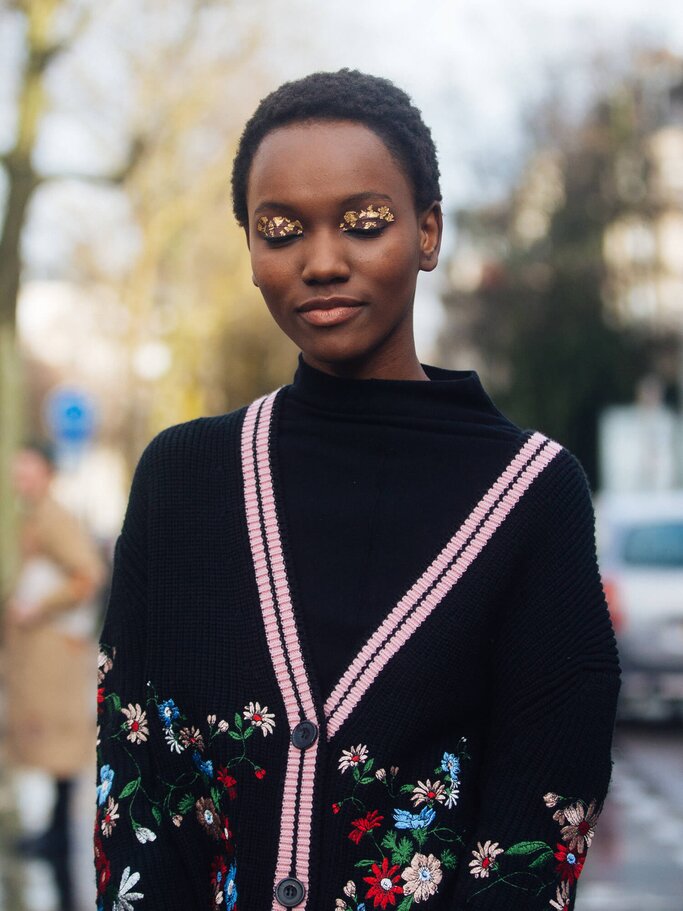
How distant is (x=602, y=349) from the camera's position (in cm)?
3341

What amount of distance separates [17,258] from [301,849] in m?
11.1

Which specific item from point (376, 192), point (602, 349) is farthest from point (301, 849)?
point (602, 349)

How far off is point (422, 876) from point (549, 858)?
16 centimetres

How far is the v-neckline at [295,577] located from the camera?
6.54 feet

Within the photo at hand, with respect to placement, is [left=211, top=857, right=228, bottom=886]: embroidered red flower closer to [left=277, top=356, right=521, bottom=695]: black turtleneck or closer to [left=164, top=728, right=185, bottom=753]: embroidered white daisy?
[left=164, top=728, right=185, bottom=753]: embroidered white daisy

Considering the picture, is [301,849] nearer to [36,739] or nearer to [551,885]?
[551,885]

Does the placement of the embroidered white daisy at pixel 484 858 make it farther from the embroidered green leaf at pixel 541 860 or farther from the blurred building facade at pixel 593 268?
the blurred building facade at pixel 593 268

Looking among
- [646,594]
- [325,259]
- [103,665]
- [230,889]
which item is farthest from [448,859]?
[646,594]

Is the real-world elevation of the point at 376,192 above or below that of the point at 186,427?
above

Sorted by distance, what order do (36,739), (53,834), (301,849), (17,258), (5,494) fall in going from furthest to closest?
(5,494) → (17,258) → (36,739) → (53,834) → (301,849)

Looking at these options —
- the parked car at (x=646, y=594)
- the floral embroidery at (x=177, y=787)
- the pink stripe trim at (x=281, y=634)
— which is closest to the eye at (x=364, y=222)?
the pink stripe trim at (x=281, y=634)

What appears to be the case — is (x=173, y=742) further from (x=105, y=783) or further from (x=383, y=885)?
(x=383, y=885)

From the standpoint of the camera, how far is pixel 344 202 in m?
2.05

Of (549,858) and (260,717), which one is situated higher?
(260,717)
